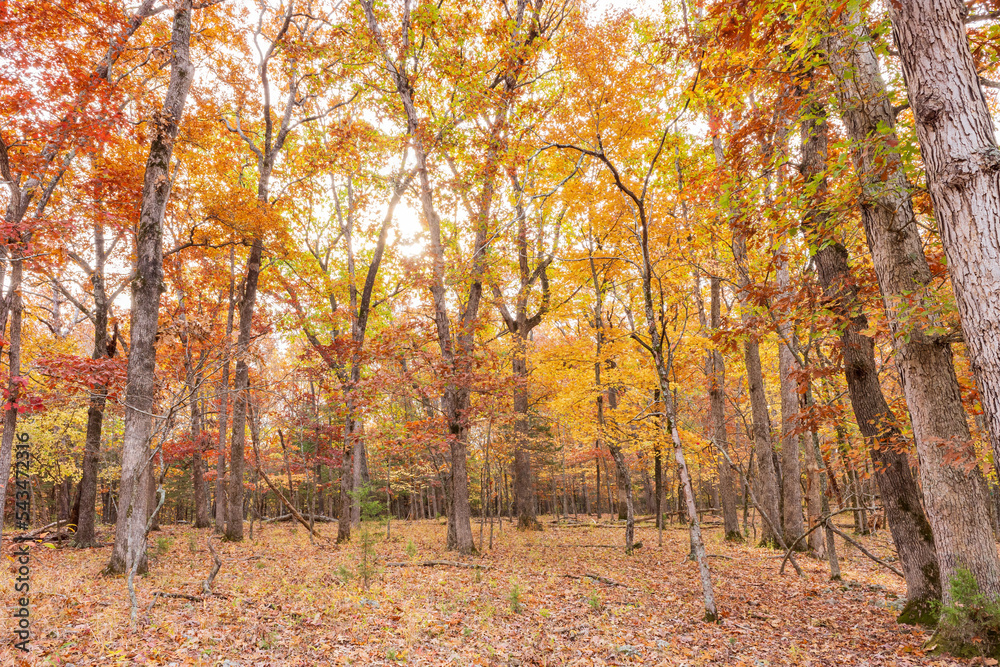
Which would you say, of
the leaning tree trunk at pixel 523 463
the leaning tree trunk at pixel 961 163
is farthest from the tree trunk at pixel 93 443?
the leaning tree trunk at pixel 961 163

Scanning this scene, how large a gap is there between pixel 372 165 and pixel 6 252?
12116 millimetres

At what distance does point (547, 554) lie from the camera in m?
12.8

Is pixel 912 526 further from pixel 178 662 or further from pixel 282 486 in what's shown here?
pixel 282 486

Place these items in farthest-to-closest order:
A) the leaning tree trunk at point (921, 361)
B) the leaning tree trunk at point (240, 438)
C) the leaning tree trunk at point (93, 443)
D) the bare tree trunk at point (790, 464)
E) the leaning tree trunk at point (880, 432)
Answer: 1. the leaning tree trunk at point (240, 438)
2. the leaning tree trunk at point (93, 443)
3. the bare tree trunk at point (790, 464)
4. the leaning tree trunk at point (880, 432)
5. the leaning tree trunk at point (921, 361)

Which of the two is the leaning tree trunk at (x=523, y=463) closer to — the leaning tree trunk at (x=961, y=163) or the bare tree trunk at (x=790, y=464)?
the bare tree trunk at (x=790, y=464)

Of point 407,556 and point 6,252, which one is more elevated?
point 6,252

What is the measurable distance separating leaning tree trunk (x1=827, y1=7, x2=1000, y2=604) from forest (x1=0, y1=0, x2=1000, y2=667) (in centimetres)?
4

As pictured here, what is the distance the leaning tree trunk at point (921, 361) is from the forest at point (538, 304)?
0.13 feet

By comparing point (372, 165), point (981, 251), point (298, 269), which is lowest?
point (981, 251)

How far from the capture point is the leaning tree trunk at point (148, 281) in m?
8.09

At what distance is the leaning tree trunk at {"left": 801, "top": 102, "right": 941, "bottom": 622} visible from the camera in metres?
6.14

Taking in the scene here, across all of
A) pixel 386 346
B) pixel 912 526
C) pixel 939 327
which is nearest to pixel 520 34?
pixel 386 346

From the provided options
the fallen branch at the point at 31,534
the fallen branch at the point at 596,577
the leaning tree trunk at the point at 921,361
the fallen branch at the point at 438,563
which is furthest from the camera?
the fallen branch at the point at 438,563

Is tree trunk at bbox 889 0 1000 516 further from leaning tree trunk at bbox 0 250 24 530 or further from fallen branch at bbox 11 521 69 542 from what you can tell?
leaning tree trunk at bbox 0 250 24 530
